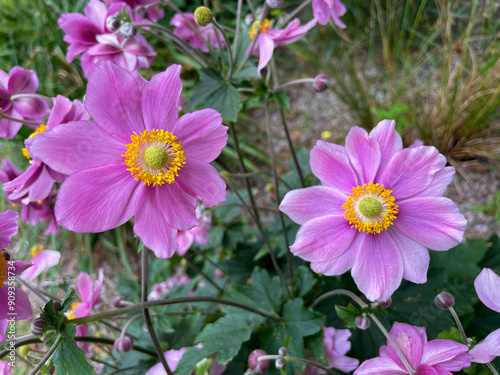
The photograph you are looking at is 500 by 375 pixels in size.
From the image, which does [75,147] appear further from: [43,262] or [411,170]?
[411,170]

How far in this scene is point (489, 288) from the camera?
2.87ft

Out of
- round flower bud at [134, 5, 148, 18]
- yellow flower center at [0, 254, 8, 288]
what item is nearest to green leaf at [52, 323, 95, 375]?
yellow flower center at [0, 254, 8, 288]

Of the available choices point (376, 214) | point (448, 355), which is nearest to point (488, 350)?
point (448, 355)

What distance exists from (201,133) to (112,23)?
0.46 meters

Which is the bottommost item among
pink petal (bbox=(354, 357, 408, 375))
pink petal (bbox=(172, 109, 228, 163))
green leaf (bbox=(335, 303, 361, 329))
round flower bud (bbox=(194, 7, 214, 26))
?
pink petal (bbox=(354, 357, 408, 375))

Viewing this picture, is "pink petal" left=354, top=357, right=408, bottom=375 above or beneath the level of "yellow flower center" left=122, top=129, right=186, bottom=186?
beneath

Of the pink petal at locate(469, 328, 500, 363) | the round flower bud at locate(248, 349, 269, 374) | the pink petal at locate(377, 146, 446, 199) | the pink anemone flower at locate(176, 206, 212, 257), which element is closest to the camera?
the pink petal at locate(469, 328, 500, 363)

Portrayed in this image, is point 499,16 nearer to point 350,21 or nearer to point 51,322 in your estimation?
point 350,21

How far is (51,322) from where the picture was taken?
33.8 inches

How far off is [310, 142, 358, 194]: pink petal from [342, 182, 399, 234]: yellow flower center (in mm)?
25

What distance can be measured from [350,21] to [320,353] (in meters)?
3.00

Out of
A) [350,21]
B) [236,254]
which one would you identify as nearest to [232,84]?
[236,254]

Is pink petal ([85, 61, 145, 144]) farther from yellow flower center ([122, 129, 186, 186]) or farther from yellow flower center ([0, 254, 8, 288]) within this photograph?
yellow flower center ([0, 254, 8, 288])

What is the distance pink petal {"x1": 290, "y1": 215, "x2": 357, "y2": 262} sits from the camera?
0.94m
